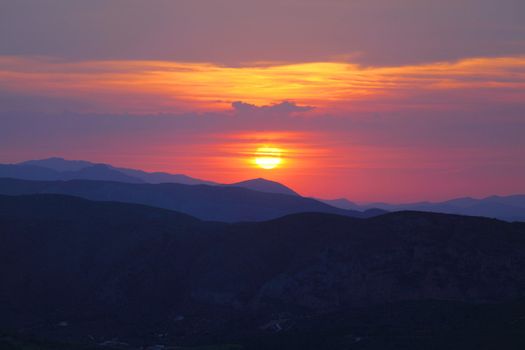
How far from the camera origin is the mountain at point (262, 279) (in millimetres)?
77438

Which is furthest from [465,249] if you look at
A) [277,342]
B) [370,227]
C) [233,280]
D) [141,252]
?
[141,252]

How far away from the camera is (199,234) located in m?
114

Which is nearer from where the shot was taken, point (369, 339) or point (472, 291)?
point (369, 339)

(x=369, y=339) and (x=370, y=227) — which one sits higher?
(x=370, y=227)

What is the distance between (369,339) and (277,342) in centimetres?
775

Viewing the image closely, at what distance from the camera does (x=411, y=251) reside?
9600cm

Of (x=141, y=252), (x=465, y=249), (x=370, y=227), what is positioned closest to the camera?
(x=465, y=249)

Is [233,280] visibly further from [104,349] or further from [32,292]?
[104,349]

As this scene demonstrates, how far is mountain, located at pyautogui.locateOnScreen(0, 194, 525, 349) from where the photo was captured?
254ft

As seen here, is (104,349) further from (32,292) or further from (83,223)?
(83,223)

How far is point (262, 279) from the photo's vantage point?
322 ft

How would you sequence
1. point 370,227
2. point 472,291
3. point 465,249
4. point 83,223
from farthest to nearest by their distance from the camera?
1. point 83,223
2. point 370,227
3. point 465,249
4. point 472,291

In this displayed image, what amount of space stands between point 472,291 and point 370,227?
1697cm

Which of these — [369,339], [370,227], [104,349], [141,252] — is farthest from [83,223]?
[369,339]
